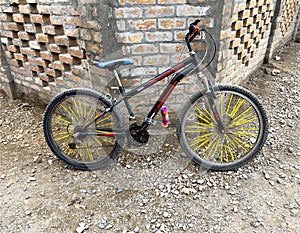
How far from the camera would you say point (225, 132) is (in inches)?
100

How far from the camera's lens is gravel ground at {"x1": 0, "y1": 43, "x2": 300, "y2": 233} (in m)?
2.13

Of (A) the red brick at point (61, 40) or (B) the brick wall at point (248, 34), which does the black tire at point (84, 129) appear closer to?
(A) the red brick at point (61, 40)

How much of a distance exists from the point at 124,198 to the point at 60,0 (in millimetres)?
2149

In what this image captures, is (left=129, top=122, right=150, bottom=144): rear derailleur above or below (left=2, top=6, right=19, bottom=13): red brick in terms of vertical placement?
below

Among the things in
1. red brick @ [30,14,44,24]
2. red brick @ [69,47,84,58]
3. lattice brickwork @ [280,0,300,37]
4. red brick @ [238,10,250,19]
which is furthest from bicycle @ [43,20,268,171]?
lattice brickwork @ [280,0,300,37]

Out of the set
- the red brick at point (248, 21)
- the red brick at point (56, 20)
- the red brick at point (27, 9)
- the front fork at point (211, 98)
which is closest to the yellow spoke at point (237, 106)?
the front fork at point (211, 98)

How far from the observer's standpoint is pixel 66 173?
269 centimetres

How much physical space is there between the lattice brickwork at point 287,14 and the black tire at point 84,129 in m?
4.12

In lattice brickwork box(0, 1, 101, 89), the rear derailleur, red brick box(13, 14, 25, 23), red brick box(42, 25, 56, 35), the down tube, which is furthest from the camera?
red brick box(13, 14, 25, 23)

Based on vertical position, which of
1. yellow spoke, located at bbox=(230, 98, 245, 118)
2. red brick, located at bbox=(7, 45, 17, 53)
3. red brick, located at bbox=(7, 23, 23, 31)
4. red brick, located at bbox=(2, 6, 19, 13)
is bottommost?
yellow spoke, located at bbox=(230, 98, 245, 118)

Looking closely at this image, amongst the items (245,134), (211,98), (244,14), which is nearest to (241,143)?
(245,134)

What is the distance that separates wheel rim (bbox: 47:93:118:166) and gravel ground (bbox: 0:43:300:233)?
7.0 inches

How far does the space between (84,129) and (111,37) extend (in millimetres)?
948

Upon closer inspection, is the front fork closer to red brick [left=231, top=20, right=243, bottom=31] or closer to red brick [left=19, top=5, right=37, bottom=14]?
red brick [left=231, top=20, right=243, bottom=31]
